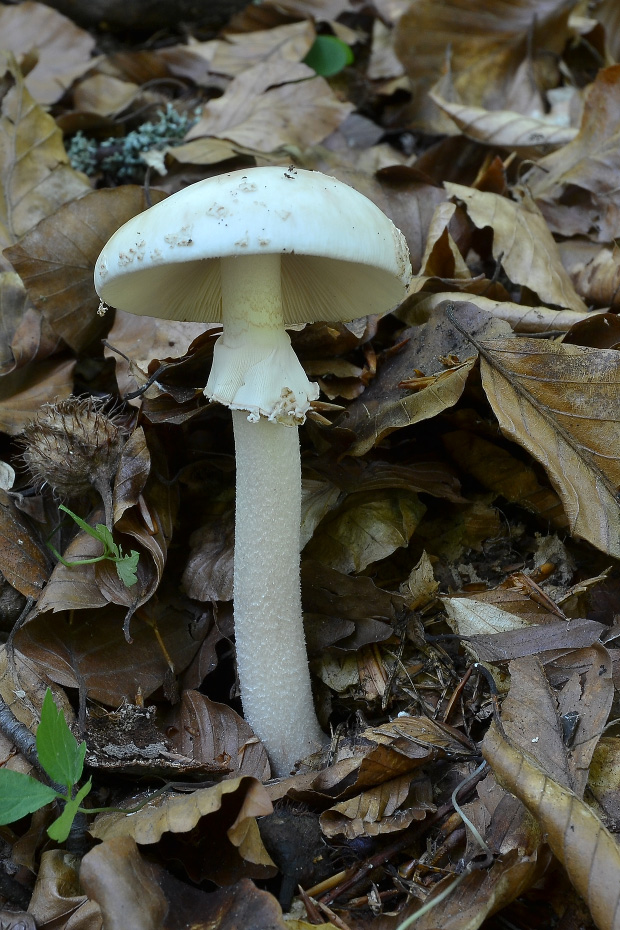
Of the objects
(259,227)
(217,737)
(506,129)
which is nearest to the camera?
(259,227)

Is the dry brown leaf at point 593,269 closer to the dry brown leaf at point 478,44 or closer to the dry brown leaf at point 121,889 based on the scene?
the dry brown leaf at point 478,44

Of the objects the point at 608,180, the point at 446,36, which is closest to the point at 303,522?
the point at 608,180

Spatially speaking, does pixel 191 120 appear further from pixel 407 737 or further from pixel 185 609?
pixel 407 737

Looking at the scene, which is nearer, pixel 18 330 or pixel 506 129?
pixel 18 330

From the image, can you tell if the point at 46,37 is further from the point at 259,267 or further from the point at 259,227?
the point at 259,227

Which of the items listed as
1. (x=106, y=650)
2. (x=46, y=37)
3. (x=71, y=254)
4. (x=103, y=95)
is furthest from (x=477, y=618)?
(x=46, y=37)

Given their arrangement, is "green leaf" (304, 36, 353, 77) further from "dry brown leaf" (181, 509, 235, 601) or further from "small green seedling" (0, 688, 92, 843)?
"small green seedling" (0, 688, 92, 843)
